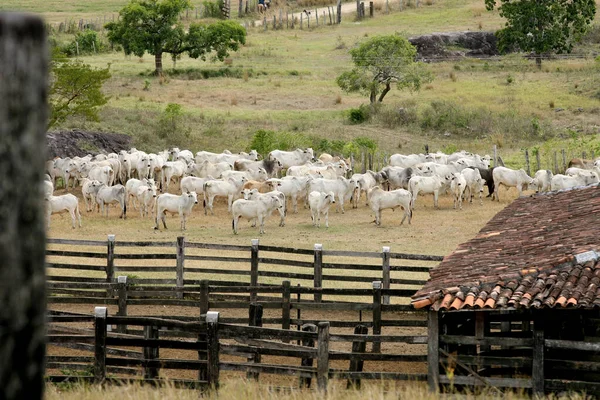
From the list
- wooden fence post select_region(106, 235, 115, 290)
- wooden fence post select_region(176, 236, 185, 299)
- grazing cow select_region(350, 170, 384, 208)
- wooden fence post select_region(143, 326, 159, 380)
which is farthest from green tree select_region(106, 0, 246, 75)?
wooden fence post select_region(143, 326, 159, 380)

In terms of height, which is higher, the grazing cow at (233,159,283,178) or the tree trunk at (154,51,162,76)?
the tree trunk at (154,51,162,76)

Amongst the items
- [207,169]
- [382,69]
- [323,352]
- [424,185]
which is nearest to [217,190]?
[207,169]

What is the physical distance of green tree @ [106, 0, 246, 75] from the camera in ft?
209

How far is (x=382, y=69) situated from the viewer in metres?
58.3

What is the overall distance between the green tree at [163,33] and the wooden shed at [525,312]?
51.2 meters

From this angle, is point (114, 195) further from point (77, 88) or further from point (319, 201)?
point (77, 88)

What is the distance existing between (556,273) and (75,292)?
450 inches

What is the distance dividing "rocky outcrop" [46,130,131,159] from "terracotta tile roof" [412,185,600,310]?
1085 inches

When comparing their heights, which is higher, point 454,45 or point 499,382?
point 454,45

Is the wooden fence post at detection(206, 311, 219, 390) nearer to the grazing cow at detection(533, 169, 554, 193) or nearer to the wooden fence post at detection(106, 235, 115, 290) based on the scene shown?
the wooden fence post at detection(106, 235, 115, 290)

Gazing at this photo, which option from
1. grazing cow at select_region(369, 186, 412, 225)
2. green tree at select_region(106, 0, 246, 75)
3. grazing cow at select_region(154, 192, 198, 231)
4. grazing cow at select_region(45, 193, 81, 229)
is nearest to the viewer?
grazing cow at select_region(45, 193, 81, 229)

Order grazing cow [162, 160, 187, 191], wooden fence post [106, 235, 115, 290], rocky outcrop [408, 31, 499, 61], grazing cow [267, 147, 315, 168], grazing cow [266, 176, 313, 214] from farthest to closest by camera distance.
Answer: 1. rocky outcrop [408, 31, 499, 61]
2. grazing cow [267, 147, 315, 168]
3. grazing cow [162, 160, 187, 191]
4. grazing cow [266, 176, 313, 214]
5. wooden fence post [106, 235, 115, 290]

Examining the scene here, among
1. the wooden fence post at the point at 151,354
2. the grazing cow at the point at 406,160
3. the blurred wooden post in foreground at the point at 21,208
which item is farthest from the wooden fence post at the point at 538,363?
the grazing cow at the point at 406,160

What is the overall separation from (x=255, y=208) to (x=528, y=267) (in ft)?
60.1
